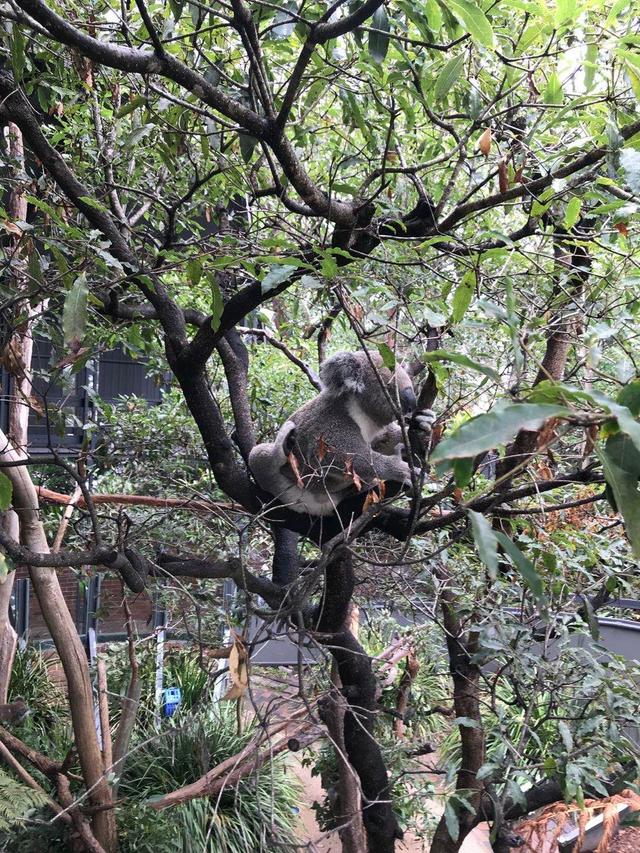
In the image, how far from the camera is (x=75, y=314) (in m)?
1.16

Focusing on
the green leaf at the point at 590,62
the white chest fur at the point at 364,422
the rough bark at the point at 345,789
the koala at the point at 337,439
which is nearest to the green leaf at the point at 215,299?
the koala at the point at 337,439

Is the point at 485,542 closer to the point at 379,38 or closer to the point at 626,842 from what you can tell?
the point at 379,38

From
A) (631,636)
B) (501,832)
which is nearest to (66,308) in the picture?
(501,832)

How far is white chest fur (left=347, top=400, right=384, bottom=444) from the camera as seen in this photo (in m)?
2.34

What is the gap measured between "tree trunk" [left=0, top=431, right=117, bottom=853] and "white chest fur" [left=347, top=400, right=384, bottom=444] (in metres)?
1.18

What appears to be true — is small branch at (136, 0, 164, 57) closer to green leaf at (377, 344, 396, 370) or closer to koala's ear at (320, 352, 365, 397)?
green leaf at (377, 344, 396, 370)

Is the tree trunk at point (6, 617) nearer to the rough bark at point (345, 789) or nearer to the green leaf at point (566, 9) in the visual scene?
the rough bark at point (345, 789)

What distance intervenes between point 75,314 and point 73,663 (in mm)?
1655

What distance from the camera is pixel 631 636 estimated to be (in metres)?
4.08

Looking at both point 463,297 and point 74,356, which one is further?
point 74,356

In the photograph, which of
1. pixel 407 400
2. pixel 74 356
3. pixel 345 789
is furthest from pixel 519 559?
pixel 345 789

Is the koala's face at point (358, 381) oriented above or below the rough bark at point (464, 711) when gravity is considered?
above

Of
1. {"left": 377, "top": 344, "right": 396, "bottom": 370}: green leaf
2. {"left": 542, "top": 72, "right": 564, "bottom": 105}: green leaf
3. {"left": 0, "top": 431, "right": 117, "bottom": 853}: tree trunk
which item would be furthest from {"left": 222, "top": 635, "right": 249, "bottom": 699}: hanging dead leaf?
{"left": 542, "top": 72, "right": 564, "bottom": 105}: green leaf

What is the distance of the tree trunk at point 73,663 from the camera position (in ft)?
7.50
